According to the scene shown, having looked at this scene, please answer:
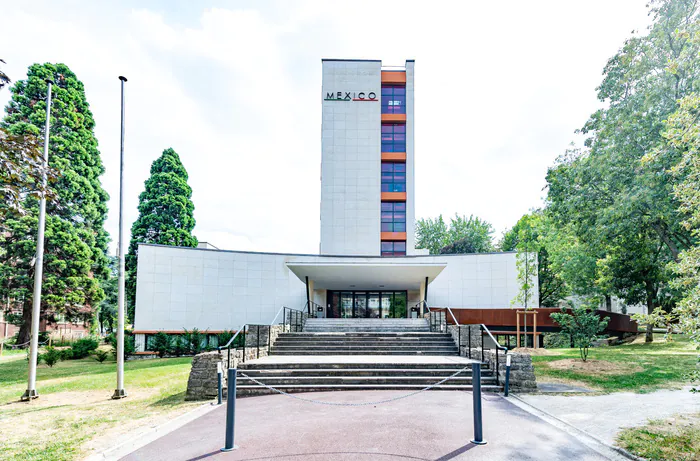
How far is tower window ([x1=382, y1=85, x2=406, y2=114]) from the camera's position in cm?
3350

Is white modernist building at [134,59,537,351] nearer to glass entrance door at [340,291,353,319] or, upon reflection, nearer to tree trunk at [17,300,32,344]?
glass entrance door at [340,291,353,319]

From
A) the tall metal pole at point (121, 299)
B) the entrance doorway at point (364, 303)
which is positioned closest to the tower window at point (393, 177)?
the entrance doorway at point (364, 303)

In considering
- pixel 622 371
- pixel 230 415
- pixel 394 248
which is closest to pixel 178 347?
pixel 230 415

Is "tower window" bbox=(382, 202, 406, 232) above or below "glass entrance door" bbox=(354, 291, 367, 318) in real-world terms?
above

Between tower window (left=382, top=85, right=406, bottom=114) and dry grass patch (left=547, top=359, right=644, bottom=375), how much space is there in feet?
78.6

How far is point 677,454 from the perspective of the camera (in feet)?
17.3

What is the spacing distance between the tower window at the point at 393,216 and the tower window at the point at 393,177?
1.13 metres

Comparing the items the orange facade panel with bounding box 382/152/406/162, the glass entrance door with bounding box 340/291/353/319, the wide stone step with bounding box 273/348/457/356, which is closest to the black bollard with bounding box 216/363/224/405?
the wide stone step with bounding box 273/348/457/356

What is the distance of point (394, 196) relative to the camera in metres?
32.1

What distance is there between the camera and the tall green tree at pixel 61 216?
24.0 meters

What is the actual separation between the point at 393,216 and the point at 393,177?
2.97 m

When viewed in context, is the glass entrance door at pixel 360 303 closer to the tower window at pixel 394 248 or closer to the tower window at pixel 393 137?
the tower window at pixel 394 248

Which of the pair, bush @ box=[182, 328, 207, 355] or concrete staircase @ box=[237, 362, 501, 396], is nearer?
concrete staircase @ box=[237, 362, 501, 396]

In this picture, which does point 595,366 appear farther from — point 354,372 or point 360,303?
point 360,303
